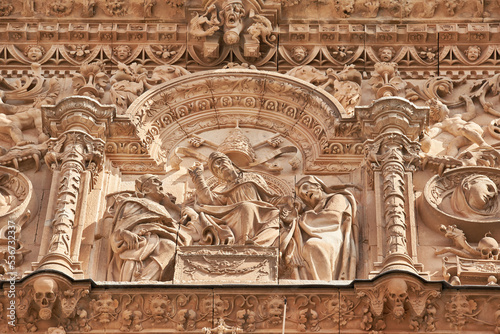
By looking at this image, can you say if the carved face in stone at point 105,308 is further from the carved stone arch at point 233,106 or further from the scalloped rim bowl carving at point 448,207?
the scalloped rim bowl carving at point 448,207

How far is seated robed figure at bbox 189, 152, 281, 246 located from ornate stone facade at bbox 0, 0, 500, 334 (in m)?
0.03

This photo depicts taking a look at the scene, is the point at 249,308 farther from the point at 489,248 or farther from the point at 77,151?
the point at 77,151

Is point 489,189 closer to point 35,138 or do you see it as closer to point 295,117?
point 295,117

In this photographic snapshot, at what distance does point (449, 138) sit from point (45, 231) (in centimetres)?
558

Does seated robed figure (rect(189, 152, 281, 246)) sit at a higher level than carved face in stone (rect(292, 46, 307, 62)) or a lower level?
lower

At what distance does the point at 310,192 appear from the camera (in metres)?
17.2

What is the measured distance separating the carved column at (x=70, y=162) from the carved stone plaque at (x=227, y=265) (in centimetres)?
126

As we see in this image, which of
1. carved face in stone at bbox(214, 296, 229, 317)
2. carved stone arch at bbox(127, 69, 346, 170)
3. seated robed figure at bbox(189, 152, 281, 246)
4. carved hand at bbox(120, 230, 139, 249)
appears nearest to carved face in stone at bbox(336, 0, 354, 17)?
carved stone arch at bbox(127, 69, 346, 170)

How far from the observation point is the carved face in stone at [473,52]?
1970 cm

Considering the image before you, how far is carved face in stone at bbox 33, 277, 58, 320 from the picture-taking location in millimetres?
15383

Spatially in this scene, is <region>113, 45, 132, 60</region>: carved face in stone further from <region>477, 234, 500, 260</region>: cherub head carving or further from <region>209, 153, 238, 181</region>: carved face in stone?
<region>477, 234, 500, 260</region>: cherub head carving

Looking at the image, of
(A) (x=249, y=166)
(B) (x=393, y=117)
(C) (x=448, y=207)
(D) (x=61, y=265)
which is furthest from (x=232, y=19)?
(D) (x=61, y=265)

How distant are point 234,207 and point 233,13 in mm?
3893

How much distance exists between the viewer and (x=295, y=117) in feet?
62.4
